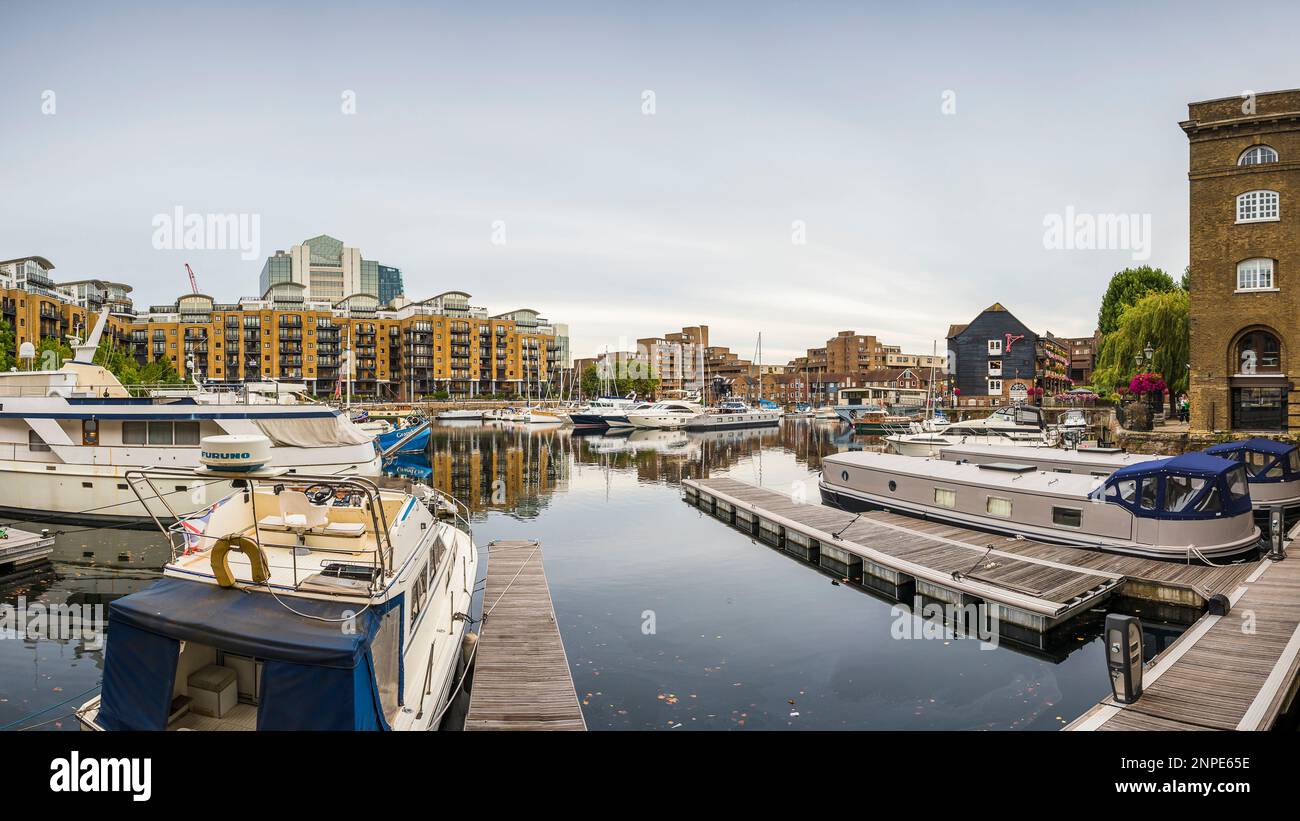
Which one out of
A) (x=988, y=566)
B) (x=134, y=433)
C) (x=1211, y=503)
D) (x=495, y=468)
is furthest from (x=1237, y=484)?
(x=495, y=468)

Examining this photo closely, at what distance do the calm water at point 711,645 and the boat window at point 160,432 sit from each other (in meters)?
3.98

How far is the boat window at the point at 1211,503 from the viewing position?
15.9m

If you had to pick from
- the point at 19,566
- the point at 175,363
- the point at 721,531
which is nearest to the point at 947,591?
the point at 721,531

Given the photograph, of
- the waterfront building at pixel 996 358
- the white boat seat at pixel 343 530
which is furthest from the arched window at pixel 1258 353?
the waterfront building at pixel 996 358

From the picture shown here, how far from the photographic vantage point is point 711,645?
45.1 feet

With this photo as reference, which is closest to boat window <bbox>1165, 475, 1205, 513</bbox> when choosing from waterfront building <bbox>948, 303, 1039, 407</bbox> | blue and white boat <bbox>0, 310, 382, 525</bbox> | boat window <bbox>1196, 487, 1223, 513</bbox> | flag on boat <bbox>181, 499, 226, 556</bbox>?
boat window <bbox>1196, 487, 1223, 513</bbox>

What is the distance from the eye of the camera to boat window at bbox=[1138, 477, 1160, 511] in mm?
16625

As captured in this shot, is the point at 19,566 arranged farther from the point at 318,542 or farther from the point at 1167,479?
the point at 1167,479

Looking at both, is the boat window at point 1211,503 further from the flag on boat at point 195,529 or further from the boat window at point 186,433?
the boat window at point 186,433

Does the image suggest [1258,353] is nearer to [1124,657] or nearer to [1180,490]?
[1180,490]

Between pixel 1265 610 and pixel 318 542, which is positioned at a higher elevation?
pixel 318 542
